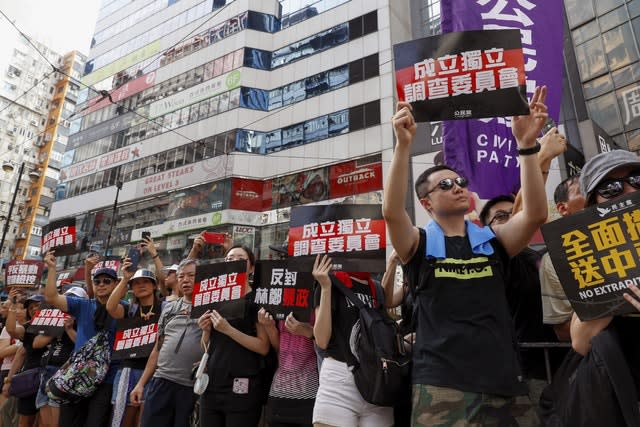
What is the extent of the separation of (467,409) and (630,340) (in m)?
0.66

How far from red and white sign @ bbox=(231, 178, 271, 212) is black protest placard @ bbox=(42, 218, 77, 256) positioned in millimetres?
17300

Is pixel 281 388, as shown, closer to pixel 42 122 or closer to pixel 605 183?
pixel 605 183

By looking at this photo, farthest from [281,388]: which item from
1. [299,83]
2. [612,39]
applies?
[299,83]

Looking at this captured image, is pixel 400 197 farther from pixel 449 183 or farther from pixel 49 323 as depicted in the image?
pixel 49 323

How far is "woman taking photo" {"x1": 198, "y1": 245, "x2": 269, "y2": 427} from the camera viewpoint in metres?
3.14

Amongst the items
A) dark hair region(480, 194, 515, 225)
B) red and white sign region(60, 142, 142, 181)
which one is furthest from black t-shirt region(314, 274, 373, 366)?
red and white sign region(60, 142, 142, 181)

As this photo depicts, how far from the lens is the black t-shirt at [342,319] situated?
2.59 meters

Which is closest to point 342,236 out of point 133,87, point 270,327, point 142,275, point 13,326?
point 270,327

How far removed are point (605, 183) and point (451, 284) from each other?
2.47 ft

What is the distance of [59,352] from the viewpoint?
501 cm

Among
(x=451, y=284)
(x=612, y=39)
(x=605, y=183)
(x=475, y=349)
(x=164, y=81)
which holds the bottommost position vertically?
(x=475, y=349)

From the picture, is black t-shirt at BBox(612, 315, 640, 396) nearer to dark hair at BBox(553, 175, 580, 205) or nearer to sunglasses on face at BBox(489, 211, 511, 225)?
dark hair at BBox(553, 175, 580, 205)

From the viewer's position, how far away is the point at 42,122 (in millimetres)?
55500

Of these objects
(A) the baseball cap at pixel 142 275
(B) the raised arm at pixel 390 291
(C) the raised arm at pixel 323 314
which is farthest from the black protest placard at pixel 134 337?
(B) the raised arm at pixel 390 291
